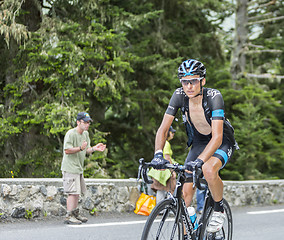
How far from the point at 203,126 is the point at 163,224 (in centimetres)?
109

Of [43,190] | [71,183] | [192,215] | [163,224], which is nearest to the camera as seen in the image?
[163,224]

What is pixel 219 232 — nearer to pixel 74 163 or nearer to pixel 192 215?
pixel 192 215

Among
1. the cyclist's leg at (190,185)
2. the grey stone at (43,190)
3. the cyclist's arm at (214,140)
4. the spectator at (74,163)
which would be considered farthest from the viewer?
the grey stone at (43,190)

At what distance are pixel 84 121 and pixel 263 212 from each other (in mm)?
4925

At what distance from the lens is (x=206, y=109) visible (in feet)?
13.9

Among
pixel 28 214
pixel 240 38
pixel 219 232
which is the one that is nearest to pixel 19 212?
pixel 28 214

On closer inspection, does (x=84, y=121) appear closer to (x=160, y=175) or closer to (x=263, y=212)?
(x=160, y=175)

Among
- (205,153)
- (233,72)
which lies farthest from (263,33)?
(205,153)

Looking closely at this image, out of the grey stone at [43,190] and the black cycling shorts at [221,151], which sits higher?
the black cycling shorts at [221,151]

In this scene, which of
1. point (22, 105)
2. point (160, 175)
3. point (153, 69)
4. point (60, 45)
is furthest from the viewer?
point (153, 69)

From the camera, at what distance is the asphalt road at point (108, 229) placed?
20.5ft

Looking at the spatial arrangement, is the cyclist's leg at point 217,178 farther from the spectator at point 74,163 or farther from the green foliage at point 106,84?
the green foliage at point 106,84

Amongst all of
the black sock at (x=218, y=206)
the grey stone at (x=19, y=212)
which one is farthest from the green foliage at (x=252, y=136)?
the black sock at (x=218, y=206)

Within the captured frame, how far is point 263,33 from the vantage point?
74.9ft
